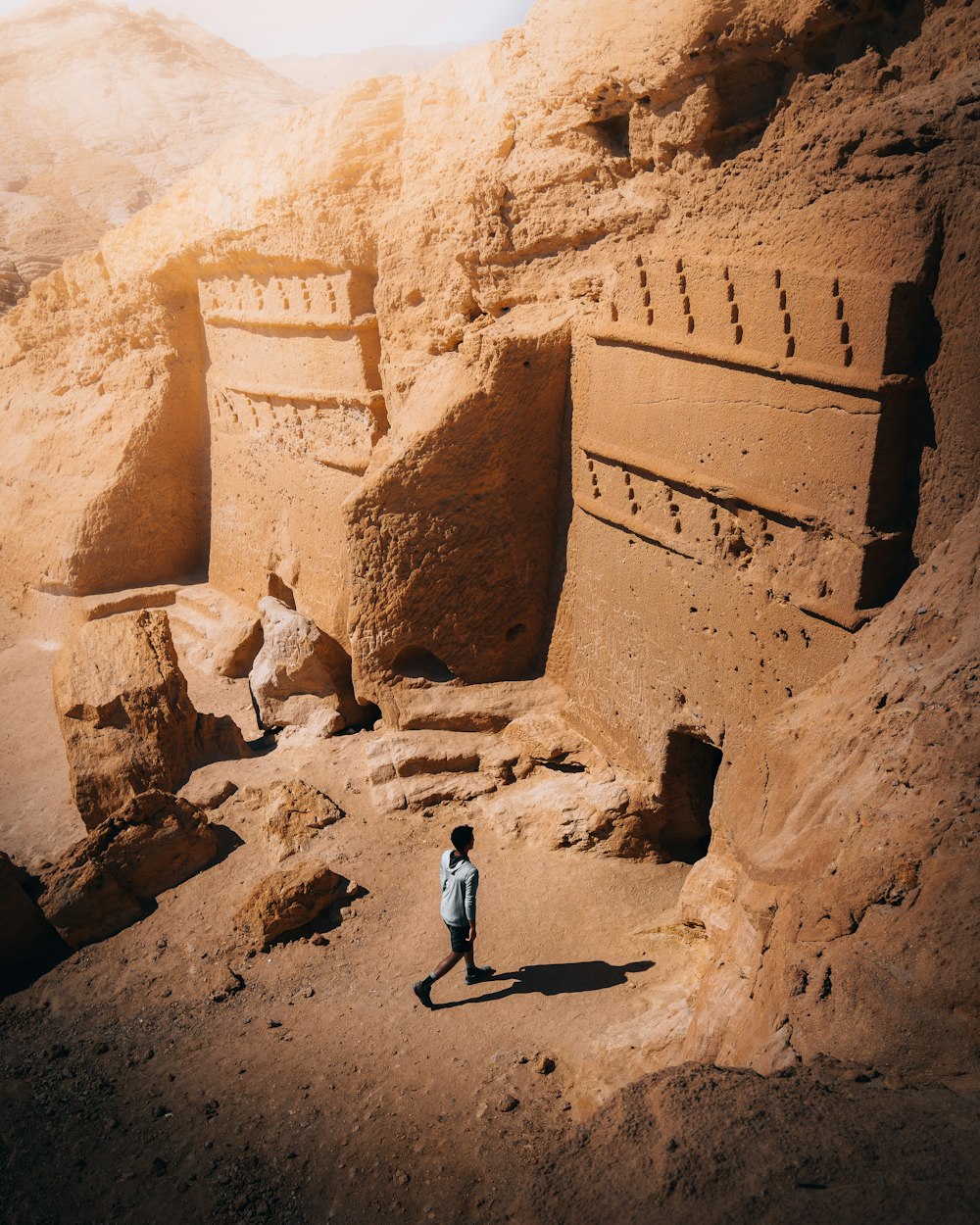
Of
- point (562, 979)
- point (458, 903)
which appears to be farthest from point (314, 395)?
point (562, 979)

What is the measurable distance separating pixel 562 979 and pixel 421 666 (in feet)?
8.96

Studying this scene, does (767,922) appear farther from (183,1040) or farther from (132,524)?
(132,524)

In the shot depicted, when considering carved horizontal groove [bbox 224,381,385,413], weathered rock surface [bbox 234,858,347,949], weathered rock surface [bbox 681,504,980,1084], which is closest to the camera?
weathered rock surface [bbox 681,504,980,1084]

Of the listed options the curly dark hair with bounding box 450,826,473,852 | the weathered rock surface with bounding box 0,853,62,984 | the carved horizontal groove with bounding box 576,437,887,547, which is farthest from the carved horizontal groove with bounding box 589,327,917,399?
A: the weathered rock surface with bounding box 0,853,62,984

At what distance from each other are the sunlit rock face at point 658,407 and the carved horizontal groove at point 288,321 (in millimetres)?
37

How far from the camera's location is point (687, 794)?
5.74 m

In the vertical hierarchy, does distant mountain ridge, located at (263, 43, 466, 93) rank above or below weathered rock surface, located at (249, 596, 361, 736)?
above

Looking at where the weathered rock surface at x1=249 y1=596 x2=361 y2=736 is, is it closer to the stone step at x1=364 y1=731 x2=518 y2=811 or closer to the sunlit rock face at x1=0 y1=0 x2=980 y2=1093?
the sunlit rock face at x1=0 y1=0 x2=980 y2=1093

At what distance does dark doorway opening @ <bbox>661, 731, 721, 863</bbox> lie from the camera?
5.62 metres

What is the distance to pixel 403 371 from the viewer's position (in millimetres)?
7148

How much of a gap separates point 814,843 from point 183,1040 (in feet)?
10.5

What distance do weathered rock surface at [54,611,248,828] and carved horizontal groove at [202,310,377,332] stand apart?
272 cm

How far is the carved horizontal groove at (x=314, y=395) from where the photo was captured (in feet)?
25.2

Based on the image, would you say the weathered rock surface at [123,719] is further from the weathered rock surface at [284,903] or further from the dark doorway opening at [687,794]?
the dark doorway opening at [687,794]
